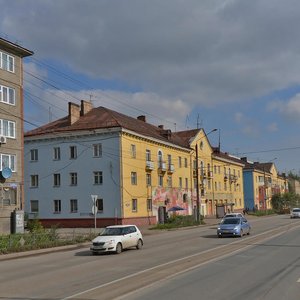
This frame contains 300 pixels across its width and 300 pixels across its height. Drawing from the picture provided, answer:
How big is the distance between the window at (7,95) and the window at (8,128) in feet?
5.59

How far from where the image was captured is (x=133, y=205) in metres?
54.8

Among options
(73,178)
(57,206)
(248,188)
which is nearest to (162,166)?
(73,178)

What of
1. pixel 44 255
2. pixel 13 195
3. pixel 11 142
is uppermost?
pixel 11 142

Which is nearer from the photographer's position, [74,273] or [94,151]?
[74,273]

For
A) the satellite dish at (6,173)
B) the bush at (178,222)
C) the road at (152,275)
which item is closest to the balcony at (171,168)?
the bush at (178,222)

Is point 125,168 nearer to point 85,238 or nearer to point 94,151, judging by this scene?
point 94,151

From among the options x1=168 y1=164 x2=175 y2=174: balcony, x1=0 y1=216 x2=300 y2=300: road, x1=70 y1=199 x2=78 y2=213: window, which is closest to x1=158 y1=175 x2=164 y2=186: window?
x1=168 y1=164 x2=175 y2=174: balcony

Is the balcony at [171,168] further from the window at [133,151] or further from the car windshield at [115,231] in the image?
the car windshield at [115,231]

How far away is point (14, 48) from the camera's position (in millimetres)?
43500

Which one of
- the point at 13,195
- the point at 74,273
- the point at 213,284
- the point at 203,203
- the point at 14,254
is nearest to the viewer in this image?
the point at 213,284

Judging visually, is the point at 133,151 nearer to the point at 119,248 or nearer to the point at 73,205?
the point at 73,205

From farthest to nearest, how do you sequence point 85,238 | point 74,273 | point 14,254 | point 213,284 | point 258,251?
point 85,238 → point 14,254 → point 258,251 → point 74,273 → point 213,284

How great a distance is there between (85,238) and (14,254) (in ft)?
26.2

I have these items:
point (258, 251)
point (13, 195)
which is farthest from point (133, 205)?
point (258, 251)
